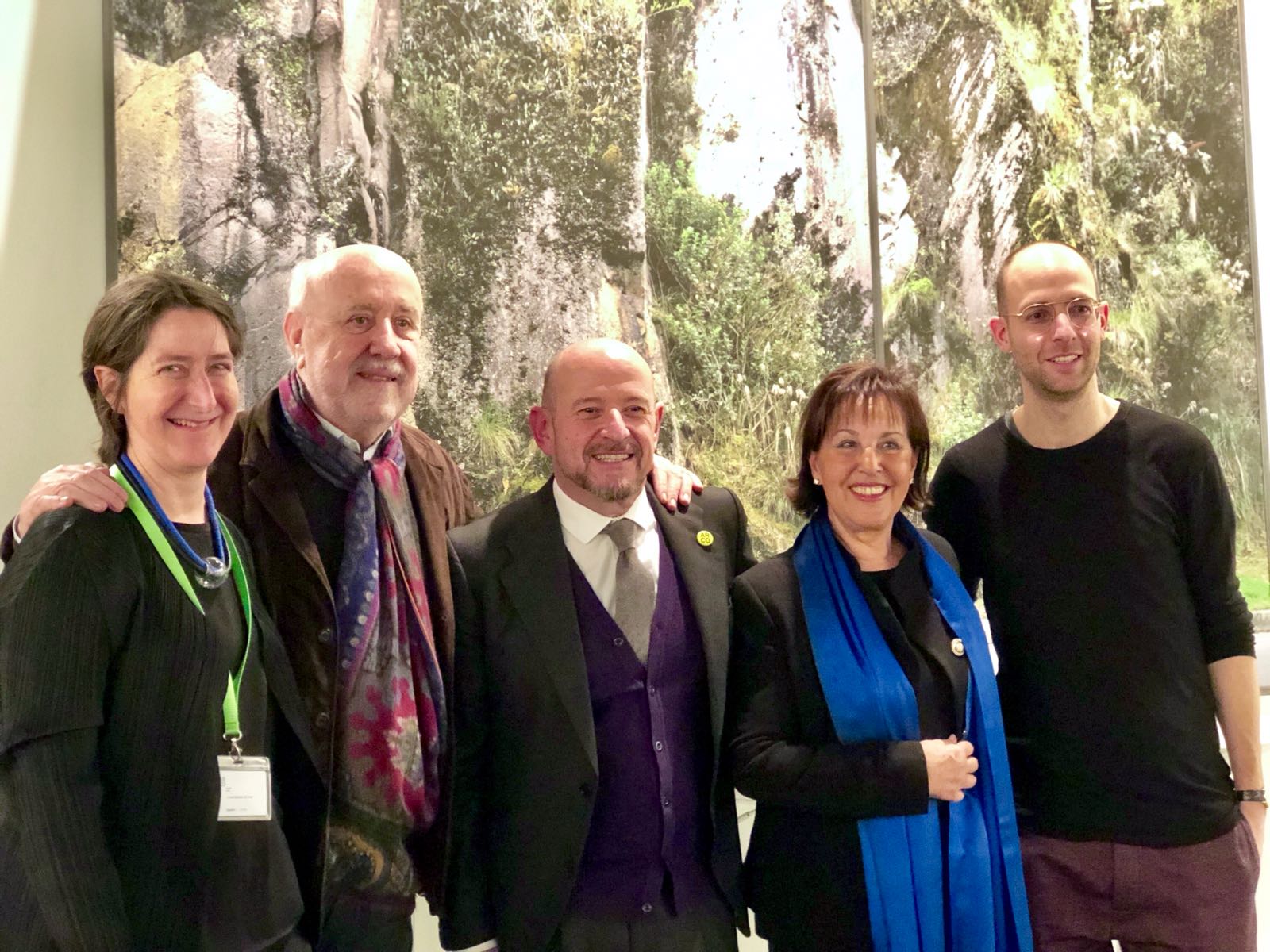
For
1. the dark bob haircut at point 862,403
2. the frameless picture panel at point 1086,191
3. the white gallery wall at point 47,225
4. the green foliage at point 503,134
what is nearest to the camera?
the dark bob haircut at point 862,403

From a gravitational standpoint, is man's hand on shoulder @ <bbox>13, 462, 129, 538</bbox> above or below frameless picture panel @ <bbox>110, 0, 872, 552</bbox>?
below

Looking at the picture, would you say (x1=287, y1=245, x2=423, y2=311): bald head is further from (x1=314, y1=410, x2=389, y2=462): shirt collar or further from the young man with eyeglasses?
the young man with eyeglasses

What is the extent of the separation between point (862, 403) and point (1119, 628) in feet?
2.56

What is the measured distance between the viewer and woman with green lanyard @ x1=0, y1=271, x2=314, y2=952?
1.59 metres

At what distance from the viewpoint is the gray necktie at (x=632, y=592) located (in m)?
2.20

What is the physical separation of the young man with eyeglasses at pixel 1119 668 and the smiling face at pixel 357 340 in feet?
4.53

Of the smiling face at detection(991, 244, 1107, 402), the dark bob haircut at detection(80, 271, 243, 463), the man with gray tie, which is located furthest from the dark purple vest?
the smiling face at detection(991, 244, 1107, 402)

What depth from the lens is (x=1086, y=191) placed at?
4.33 metres


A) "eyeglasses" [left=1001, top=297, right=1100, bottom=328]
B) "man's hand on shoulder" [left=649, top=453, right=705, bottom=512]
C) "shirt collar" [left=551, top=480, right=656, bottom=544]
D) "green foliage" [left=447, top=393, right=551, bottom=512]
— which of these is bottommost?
"shirt collar" [left=551, top=480, right=656, bottom=544]

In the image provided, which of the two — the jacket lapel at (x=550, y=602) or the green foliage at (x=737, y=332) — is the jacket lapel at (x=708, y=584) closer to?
the jacket lapel at (x=550, y=602)

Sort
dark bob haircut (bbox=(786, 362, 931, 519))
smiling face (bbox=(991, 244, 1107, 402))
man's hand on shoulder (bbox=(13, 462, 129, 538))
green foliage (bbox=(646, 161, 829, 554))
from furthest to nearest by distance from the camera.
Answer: green foliage (bbox=(646, 161, 829, 554)), smiling face (bbox=(991, 244, 1107, 402)), dark bob haircut (bbox=(786, 362, 931, 519)), man's hand on shoulder (bbox=(13, 462, 129, 538))

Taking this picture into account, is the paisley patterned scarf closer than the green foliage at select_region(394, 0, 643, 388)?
→ Yes

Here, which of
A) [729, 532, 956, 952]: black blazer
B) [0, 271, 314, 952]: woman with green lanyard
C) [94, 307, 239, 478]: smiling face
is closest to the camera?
[0, 271, 314, 952]: woman with green lanyard

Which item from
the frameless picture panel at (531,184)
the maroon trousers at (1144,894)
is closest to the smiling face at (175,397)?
the frameless picture panel at (531,184)
